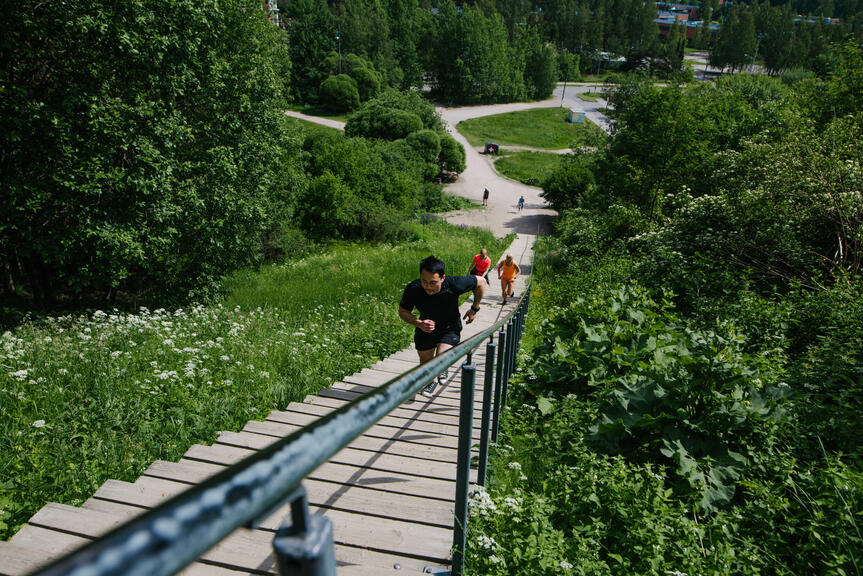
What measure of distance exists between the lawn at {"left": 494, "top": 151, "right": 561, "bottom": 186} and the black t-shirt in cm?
4688

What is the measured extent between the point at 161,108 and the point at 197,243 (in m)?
3.71

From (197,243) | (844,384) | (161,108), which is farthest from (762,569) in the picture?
(197,243)

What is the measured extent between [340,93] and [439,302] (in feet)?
207

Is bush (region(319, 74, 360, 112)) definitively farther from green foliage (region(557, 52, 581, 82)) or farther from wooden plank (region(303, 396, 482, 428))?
wooden plank (region(303, 396, 482, 428))

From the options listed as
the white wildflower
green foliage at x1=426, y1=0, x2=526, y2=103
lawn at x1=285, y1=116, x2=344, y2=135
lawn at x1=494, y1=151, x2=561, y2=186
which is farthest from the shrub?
green foliage at x1=426, y1=0, x2=526, y2=103

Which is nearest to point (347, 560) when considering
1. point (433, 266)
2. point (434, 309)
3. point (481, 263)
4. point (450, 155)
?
point (433, 266)

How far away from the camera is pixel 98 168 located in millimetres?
Answer: 10109

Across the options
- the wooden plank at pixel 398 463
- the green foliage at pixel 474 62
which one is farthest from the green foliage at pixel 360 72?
the wooden plank at pixel 398 463

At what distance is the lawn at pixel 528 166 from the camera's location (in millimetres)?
52531

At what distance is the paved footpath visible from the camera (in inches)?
98.8

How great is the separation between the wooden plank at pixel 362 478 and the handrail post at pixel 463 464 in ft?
2.12

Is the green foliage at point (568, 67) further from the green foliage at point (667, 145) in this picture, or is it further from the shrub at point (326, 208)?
the green foliage at point (667, 145)

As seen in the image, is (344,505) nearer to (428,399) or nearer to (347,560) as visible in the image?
(347,560)

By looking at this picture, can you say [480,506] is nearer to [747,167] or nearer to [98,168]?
[98,168]
